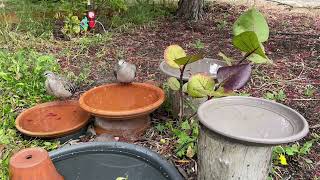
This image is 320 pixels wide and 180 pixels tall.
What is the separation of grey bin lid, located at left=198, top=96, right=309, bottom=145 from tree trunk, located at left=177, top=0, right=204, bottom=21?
140 inches

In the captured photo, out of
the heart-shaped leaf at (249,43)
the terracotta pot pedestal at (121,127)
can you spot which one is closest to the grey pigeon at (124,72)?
the terracotta pot pedestal at (121,127)

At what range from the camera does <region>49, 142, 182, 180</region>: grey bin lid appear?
2244 mm

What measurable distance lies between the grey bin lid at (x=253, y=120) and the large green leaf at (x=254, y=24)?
0.42 metres

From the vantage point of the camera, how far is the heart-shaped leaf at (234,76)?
209cm

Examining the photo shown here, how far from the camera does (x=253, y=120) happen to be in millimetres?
1847

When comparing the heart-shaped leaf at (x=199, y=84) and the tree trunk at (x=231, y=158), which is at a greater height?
the heart-shaped leaf at (x=199, y=84)

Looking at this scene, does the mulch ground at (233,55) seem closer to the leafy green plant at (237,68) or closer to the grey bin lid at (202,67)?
the grey bin lid at (202,67)

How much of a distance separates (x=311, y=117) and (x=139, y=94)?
1331mm

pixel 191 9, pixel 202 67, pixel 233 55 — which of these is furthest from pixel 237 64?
pixel 191 9

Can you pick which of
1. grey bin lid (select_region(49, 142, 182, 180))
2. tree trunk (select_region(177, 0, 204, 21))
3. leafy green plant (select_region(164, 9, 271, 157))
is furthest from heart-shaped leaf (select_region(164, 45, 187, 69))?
tree trunk (select_region(177, 0, 204, 21))

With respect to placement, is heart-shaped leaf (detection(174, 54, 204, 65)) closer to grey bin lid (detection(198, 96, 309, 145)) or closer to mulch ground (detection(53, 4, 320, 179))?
grey bin lid (detection(198, 96, 309, 145))

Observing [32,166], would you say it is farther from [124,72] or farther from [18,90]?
[18,90]

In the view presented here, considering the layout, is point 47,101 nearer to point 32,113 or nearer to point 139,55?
point 32,113

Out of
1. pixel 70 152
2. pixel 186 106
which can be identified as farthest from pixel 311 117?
pixel 70 152
